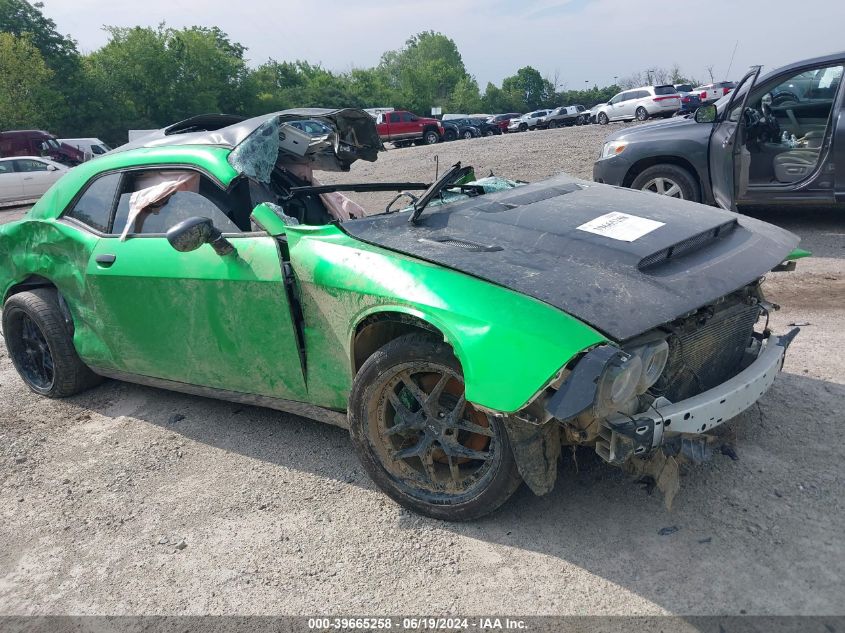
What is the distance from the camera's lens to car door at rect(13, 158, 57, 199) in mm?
18188

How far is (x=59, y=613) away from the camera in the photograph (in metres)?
2.62

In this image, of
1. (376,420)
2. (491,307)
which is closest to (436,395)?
(376,420)

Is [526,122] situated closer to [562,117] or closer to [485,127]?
[562,117]

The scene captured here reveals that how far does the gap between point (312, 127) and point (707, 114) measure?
4877 mm

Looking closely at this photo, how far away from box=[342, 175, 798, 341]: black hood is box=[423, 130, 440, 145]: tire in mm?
32703

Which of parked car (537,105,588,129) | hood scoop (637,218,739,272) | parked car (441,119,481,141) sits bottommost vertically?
parked car (537,105,588,129)

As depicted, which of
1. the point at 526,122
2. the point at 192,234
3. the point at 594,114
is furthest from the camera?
the point at 526,122

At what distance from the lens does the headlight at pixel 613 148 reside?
7680 mm

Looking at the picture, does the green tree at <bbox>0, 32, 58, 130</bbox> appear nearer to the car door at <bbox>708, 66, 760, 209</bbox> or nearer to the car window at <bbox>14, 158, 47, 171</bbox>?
the car window at <bbox>14, 158, 47, 171</bbox>

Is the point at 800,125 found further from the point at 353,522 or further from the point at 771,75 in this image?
the point at 353,522

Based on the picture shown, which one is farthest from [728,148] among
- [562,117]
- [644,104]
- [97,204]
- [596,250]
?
[562,117]

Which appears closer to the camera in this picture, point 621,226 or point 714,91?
point 621,226

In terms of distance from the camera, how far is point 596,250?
9.37 feet

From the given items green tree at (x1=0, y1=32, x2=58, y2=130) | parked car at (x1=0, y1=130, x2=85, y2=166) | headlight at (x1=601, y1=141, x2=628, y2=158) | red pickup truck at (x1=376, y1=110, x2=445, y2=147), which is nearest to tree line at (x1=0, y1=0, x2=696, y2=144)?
green tree at (x1=0, y1=32, x2=58, y2=130)
